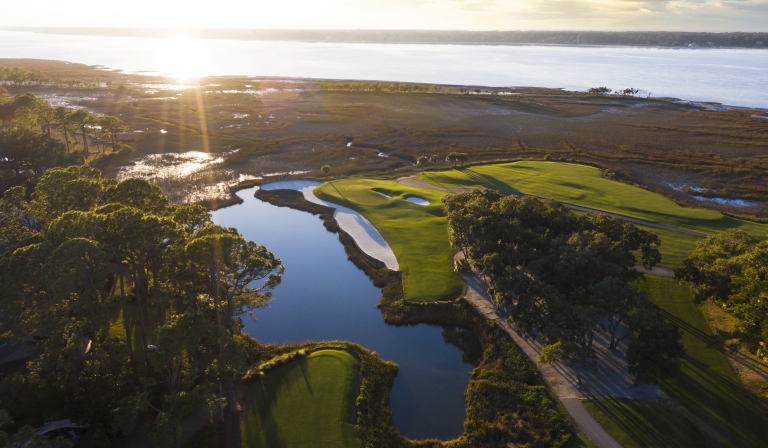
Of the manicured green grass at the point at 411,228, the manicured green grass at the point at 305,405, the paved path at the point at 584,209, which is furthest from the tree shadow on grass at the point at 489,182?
the manicured green grass at the point at 305,405

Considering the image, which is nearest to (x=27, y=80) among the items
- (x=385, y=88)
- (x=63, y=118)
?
(x=63, y=118)

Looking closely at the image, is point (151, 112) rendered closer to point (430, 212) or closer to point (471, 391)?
point (430, 212)

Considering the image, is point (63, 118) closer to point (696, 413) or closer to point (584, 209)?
point (584, 209)

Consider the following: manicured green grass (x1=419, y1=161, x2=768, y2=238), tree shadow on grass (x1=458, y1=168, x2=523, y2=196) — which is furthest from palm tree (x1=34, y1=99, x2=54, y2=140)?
tree shadow on grass (x1=458, y1=168, x2=523, y2=196)

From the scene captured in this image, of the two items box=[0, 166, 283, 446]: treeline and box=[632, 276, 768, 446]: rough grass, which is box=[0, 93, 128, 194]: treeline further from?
box=[632, 276, 768, 446]: rough grass

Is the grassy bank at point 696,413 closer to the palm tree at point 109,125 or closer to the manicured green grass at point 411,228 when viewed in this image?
the manicured green grass at point 411,228

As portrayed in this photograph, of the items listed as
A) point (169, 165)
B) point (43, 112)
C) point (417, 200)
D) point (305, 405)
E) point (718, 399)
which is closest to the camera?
point (305, 405)

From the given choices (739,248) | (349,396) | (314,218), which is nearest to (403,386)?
(349,396)
